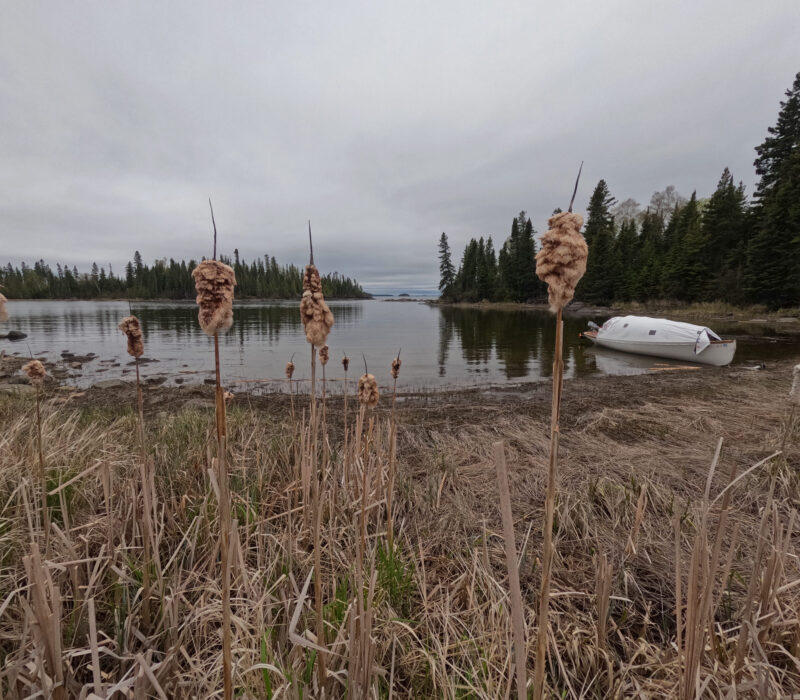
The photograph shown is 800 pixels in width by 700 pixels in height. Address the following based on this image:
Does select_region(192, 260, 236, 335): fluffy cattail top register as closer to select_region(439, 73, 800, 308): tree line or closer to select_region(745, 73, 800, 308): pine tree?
select_region(439, 73, 800, 308): tree line

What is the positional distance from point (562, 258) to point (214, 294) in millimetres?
1009

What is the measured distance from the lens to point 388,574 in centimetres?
230

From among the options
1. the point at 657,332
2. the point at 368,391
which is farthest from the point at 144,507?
the point at 657,332

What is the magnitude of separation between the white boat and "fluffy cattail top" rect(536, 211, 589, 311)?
63.6 ft

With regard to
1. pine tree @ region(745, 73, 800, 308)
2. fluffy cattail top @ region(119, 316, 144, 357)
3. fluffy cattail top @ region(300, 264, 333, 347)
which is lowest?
fluffy cattail top @ region(119, 316, 144, 357)

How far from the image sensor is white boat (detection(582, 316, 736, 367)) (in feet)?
49.7

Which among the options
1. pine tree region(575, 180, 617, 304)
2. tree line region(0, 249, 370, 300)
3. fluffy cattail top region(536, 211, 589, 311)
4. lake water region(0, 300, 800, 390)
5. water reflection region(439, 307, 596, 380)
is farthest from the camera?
tree line region(0, 249, 370, 300)

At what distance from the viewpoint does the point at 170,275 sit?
81375 millimetres

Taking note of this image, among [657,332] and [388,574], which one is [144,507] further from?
[657,332]

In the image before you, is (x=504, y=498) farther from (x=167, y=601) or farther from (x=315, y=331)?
(x=167, y=601)

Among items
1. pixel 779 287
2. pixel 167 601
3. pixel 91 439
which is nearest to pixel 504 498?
pixel 167 601

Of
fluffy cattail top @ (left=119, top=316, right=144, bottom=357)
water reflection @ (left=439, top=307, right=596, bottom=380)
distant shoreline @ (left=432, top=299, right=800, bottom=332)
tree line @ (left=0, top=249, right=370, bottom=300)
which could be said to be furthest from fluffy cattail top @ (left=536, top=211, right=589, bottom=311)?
tree line @ (left=0, top=249, right=370, bottom=300)

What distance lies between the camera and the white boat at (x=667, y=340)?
15.2 m

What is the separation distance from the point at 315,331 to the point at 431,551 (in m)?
2.55
